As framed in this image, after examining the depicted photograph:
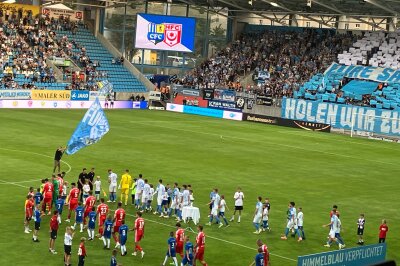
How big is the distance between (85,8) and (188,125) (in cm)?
2579

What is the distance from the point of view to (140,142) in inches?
2028

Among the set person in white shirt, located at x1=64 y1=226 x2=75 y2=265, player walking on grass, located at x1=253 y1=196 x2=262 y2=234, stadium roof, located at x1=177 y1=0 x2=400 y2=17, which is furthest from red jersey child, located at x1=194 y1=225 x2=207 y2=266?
stadium roof, located at x1=177 y1=0 x2=400 y2=17

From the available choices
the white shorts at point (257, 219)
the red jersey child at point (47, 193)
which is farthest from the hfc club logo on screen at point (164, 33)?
the white shorts at point (257, 219)

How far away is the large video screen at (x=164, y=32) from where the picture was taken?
79875 mm

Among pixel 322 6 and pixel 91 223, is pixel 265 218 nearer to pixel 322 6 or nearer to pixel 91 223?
pixel 91 223

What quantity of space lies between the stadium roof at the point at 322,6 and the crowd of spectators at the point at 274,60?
322 cm

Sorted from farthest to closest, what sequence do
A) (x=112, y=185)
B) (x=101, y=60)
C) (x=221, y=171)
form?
(x=101, y=60) → (x=221, y=171) → (x=112, y=185)

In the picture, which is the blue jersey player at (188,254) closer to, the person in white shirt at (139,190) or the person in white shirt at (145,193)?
the person in white shirt at (145,193)

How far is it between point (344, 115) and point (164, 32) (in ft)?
73.9

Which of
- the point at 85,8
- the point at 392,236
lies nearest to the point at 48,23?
the point at 85,8

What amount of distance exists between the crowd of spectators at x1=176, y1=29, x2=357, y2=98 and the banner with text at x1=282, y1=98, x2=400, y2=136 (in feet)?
13.5

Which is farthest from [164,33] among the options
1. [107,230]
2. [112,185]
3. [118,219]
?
[107,230]

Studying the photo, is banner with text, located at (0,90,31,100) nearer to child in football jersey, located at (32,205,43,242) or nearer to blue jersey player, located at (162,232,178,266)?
child in football jersey, located at (32,205,43,242)

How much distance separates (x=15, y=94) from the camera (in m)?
66.2
